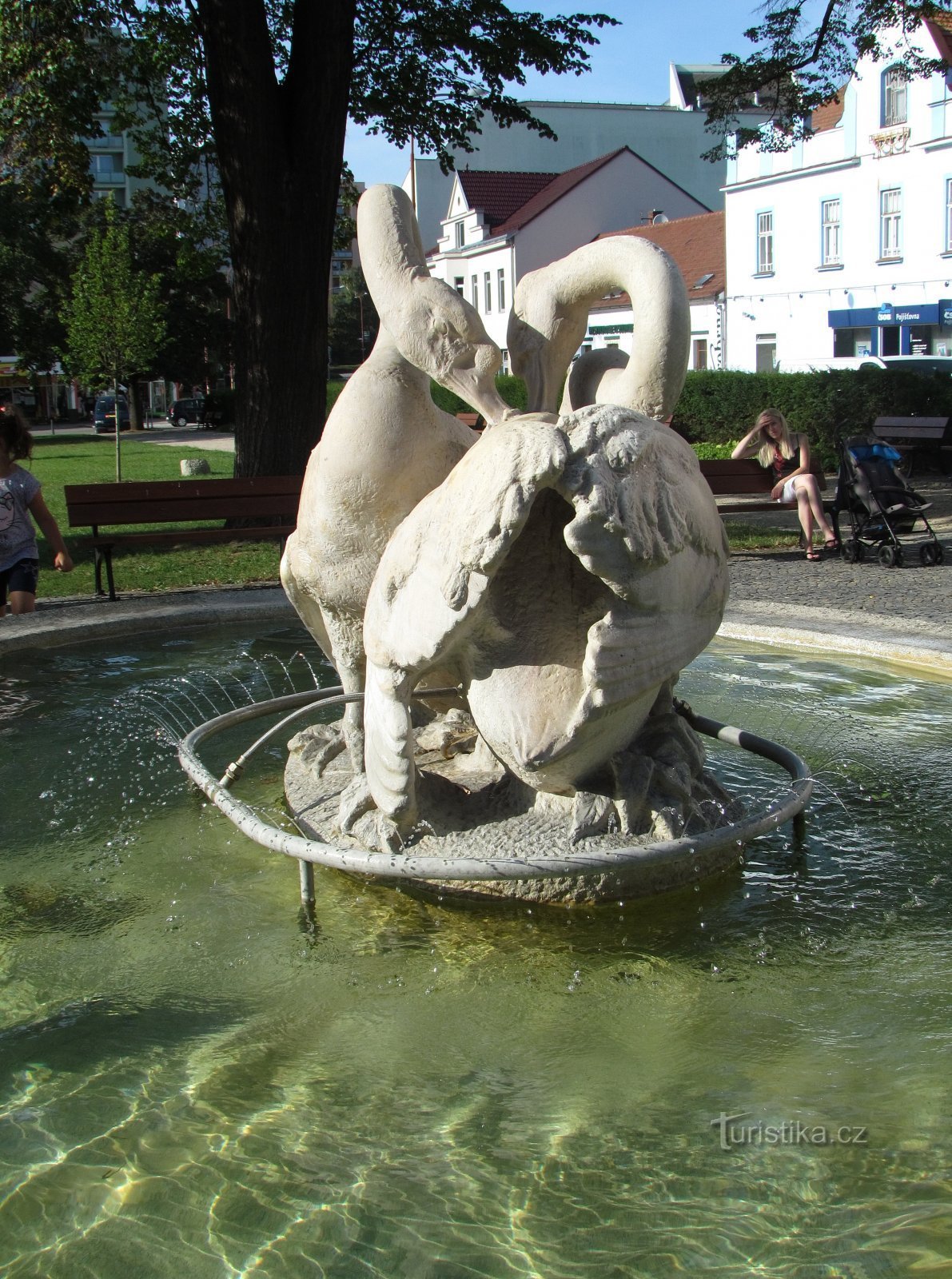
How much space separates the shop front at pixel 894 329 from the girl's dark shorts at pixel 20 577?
29.8 meters

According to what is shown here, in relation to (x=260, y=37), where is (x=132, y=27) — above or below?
above

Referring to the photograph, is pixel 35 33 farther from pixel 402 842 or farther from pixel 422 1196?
pixel 422 1196

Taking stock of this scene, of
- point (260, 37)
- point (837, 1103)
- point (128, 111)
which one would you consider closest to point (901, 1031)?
point (837, 1103)

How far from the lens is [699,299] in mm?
41562

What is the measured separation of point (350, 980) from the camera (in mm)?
3146

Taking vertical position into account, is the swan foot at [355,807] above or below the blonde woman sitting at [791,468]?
below

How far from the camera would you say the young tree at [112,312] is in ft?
91.7

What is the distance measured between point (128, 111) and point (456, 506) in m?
16.1

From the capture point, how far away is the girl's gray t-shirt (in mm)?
7922

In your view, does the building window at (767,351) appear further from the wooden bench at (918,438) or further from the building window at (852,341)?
the wooden bench at (918,438)

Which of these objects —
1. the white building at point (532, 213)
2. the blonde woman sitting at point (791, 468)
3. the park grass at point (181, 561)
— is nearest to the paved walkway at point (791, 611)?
the blonde woman sitting at point (791, 468)

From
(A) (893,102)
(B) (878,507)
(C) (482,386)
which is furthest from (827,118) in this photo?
(C) (482,386)

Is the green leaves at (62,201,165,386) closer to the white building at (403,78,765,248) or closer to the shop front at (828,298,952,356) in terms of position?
the shop front at (828,298,952,356)

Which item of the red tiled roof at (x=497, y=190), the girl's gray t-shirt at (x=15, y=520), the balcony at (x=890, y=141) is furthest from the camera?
the red tiled roof at (x=497, y=190)
